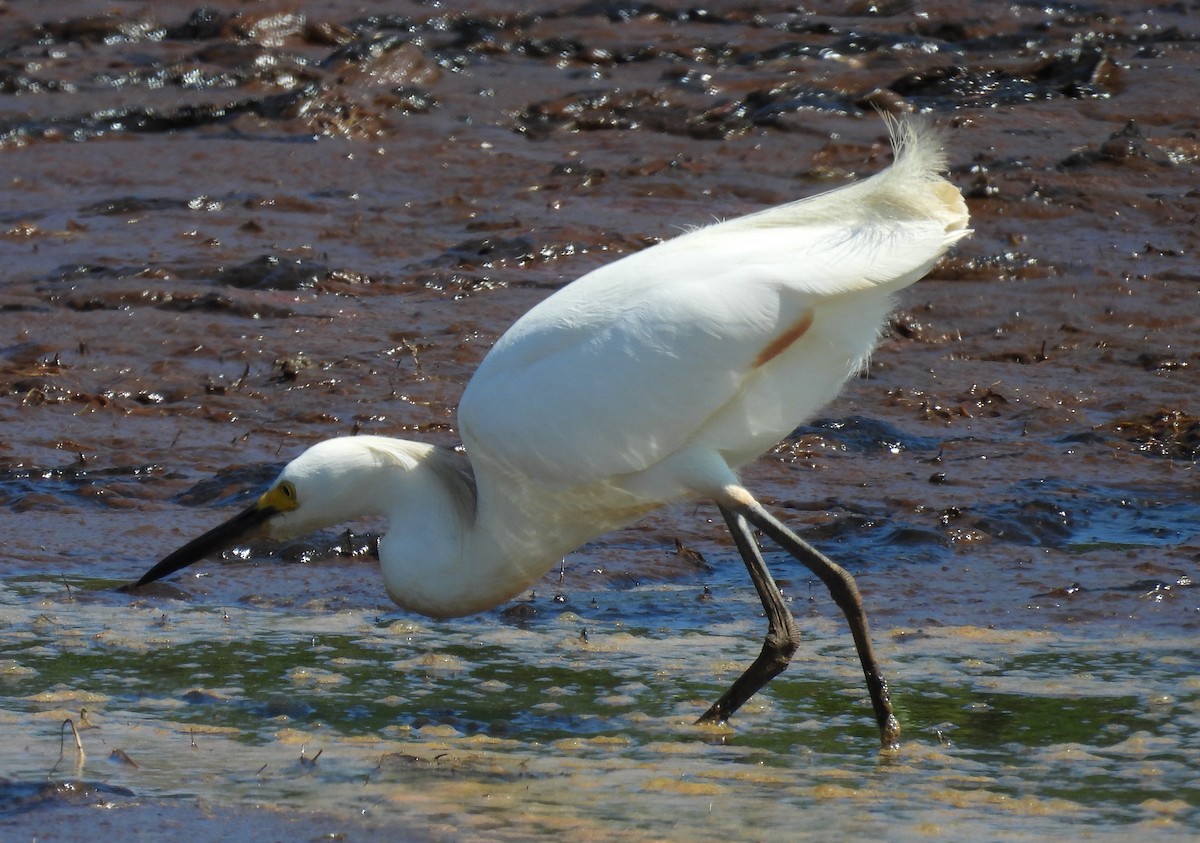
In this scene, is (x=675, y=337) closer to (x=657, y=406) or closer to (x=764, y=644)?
(x=657, y=406)

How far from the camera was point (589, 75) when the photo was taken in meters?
15.1

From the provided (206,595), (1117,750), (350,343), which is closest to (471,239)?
(350,343)

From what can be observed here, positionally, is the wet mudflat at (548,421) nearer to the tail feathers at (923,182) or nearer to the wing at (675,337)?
the wing at (675,337)

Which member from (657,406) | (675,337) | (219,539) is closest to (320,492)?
(219,539)

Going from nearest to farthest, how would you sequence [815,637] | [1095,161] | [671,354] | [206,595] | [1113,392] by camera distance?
[671,354] < [815,637] < [206,595] < [1113,392] < [1095,161]

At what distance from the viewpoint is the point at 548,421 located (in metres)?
4.59

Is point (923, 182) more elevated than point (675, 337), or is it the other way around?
point (923, 182)

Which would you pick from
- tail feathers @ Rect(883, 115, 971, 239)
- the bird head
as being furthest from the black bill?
tail feathers @ Rect(883, 115, 971, 239)

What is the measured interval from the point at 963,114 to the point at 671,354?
371 inches

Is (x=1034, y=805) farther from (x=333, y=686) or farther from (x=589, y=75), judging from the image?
(x=589, y=75)

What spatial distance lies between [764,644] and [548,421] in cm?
88

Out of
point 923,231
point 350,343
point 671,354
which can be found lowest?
point 350,343

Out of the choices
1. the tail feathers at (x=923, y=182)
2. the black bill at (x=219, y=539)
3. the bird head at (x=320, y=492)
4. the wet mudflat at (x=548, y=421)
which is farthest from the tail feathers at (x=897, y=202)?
the black bill at (x=219, y=539)

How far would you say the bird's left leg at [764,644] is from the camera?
15.2ft
